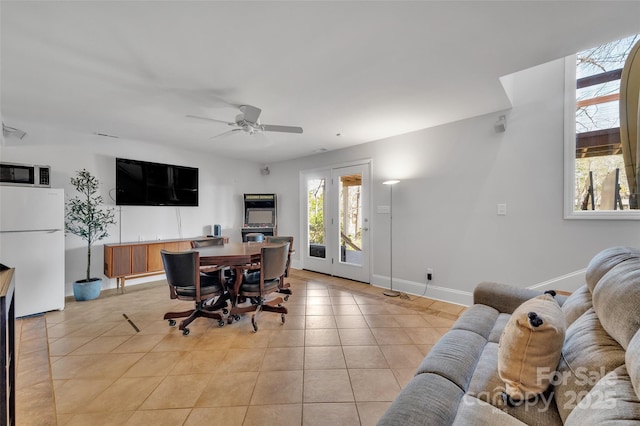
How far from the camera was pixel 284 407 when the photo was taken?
1.57 m

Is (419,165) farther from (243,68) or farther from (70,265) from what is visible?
(70,265)

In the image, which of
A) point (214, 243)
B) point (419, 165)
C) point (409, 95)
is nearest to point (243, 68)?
point (409, 95)

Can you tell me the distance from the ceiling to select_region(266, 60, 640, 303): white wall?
39 cm

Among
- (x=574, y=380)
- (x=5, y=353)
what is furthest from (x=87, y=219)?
(x=574, y=380)

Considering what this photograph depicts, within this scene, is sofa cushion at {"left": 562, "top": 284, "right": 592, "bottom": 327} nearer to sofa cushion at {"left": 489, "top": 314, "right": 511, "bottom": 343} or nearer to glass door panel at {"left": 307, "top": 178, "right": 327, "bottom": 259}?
sofa cushion at {"left": 489, "top": 314, "right": 511, "bottom": 343}

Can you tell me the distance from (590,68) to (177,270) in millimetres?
4493

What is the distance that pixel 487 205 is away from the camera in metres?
3.06

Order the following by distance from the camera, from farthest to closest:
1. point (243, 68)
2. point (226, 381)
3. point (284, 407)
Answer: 1. point (243, 68)
2. point (226, 381)
3. point (284, 407)

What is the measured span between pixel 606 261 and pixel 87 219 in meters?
5.19

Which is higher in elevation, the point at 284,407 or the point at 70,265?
the point at 70,265

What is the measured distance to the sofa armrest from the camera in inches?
68.8

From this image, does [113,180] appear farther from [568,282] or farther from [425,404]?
[568,282]

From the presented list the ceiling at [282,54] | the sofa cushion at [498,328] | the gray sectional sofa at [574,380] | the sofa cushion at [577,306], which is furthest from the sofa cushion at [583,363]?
the ceiling at [282,54]

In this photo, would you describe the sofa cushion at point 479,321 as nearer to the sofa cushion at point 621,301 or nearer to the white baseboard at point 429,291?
the sofa cushion at point 621,301
